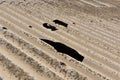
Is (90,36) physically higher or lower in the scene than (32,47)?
lower

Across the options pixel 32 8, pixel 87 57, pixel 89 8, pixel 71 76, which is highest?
pixel 71 76

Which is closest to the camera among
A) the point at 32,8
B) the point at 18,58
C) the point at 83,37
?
the point at 18,58

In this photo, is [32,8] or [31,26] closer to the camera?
[31,26]

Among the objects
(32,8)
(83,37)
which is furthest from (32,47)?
(32,8)

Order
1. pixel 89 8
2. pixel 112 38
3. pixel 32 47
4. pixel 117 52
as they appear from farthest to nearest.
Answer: pixel 89 8 → pixel 112 38 → pixel 117 52 → pixel 32 47

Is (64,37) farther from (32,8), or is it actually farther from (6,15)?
(32,8)

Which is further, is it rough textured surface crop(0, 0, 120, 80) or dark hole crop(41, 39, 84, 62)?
dark hole crop(41, 39, 84, 62)
